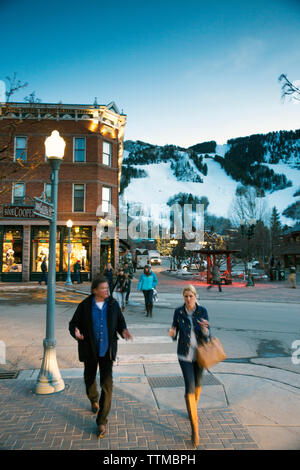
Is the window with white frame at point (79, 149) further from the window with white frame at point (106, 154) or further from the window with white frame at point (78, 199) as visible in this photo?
the window with white frame at point (78, 199)

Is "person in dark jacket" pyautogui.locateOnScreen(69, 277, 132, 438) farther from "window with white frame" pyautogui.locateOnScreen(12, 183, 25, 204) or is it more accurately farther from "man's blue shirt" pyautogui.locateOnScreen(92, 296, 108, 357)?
"window with white frame" pyautogui.locateOnScreen(12, 183, 25, 204)

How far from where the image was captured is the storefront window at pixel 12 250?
78.3 ft

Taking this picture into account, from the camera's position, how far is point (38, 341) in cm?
770

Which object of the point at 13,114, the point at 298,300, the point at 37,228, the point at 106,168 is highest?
the point at 13,114

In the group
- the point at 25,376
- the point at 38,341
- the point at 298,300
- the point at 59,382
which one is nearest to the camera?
the point at 59,382

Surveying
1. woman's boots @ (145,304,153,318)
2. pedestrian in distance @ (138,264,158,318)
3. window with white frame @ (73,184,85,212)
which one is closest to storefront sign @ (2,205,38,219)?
pedestrian in distance @ (138,264,158,318)

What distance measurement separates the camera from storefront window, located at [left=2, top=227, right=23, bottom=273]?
78.3 feet

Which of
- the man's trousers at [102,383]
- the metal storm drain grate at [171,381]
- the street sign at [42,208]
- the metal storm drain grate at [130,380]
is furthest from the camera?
the metal storm drain grate at [130,380]

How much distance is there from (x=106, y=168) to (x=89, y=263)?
740 centimetres

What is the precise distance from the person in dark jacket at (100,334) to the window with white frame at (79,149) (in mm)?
22143

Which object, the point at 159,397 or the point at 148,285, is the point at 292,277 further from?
the point at 159,397

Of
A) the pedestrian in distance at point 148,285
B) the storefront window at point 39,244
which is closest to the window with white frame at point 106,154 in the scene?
the storefront window at point 39,244
